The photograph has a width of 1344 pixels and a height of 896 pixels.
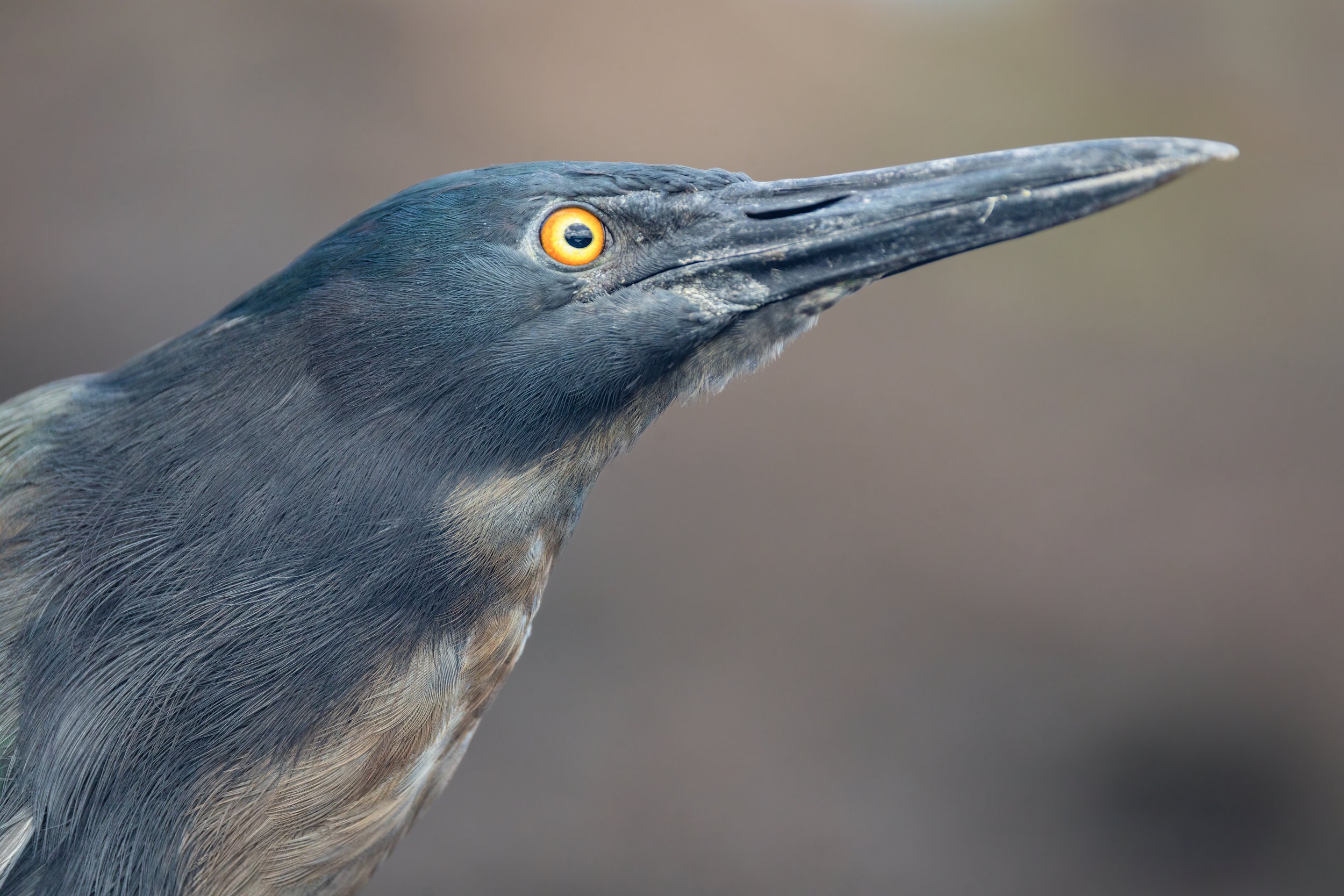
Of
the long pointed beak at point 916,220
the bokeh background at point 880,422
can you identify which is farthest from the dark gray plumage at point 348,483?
the bokeh background at point 880,422

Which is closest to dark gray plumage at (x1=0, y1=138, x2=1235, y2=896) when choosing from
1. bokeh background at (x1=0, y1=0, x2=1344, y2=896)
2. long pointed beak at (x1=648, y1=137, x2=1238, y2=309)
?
long pointed beak at (x1=648, y1=137, x2=1238, y2=309)

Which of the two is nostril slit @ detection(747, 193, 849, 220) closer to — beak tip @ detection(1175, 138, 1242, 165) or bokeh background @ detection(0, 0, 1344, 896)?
beak tip @ detection(1175, 138, 1242, 165)

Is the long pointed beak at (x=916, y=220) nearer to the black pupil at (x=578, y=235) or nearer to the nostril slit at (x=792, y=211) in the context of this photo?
the nostril slit at (x=792, y=211)

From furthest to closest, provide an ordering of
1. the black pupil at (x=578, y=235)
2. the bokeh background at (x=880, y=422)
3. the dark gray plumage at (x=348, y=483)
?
the bokeh background at (x=880, y=422)
the black pupil at (x=578, y=235)
the dark gray plumage at (x=348, y=483)

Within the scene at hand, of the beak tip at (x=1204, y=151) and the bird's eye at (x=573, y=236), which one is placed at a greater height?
the beak tip at (x=1204, y=151)

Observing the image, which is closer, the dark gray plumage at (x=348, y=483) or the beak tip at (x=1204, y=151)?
the dark gray plumage at (x=348, y=483)

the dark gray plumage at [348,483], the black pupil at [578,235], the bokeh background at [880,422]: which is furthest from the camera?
the bokeh background at [880,422]

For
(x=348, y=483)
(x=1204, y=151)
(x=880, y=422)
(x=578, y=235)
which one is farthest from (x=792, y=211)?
(x=880, y=422)
